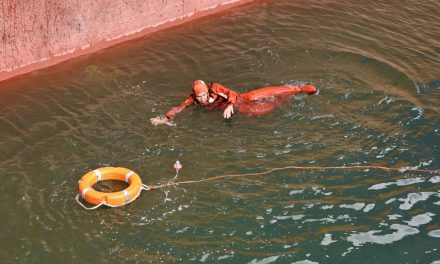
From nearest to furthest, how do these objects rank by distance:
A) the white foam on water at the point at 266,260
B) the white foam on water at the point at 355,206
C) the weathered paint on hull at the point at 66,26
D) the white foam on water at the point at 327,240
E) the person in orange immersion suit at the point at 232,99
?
the white foam on water at the point at 266,260 < the white foam on water at the point at 327,240 < the white foam on water at the point at 355,206 < the person in orange immersion suit at the point at 232,99 < the weathered paint on hull at the point at 66,26

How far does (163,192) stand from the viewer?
887 cm

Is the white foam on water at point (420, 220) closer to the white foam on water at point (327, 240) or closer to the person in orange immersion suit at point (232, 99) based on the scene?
the white foam on water at point (327, 240)

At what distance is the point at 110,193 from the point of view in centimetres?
845

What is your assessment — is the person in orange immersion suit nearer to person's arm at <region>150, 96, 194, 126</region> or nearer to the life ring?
person's arm at <region>150, 96, 194, 126</region>

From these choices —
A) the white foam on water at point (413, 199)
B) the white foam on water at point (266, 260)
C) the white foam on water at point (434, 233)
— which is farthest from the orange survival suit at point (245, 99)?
the white foam on water at point (434, 233)

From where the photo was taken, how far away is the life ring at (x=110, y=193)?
838cm

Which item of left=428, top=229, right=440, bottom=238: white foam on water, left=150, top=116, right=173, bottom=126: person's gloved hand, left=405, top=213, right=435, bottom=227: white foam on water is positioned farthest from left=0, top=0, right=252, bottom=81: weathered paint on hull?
left=428, top=229, right=440, bottom=238: white foam on water

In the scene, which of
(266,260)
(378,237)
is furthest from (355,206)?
(266,260)

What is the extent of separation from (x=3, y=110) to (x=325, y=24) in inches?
314

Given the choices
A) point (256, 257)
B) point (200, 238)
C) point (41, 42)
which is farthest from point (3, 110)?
point (256, 257)

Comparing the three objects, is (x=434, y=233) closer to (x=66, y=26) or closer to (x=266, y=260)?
(x=266, y=260)

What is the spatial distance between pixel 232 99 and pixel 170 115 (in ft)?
3.90

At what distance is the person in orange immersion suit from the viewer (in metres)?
10.5

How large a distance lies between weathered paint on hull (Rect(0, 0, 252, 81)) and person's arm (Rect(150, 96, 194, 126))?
3328mm
